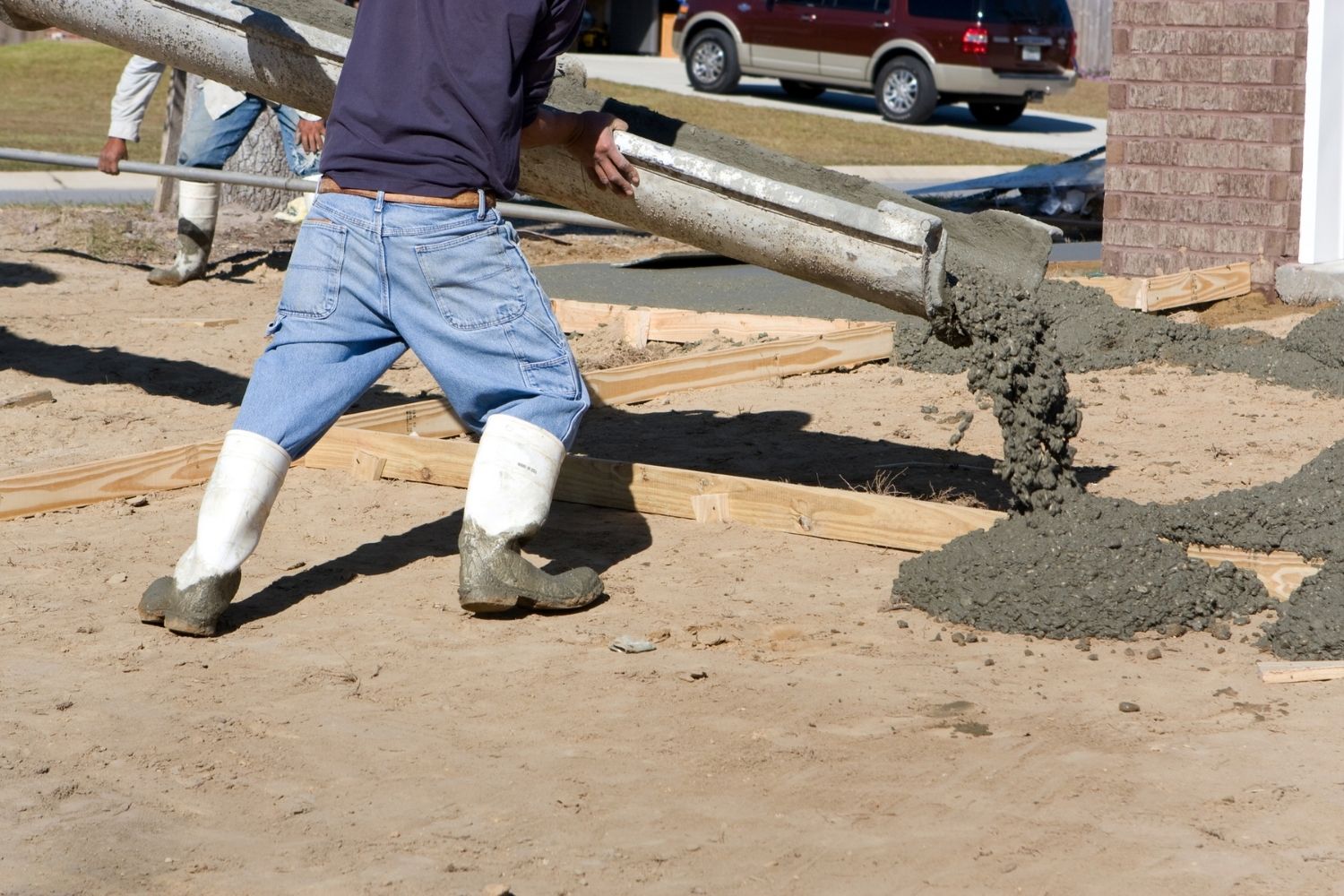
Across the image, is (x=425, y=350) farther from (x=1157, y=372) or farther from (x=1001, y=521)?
(x=1157, y=372)

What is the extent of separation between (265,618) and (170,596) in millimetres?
305

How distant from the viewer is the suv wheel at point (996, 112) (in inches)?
992

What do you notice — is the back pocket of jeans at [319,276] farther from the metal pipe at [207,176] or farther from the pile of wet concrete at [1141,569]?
the metal pipe at [207,176]

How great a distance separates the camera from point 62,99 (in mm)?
22969

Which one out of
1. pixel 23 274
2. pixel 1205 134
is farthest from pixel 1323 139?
pixel 23 274

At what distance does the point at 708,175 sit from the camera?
4.71 metres

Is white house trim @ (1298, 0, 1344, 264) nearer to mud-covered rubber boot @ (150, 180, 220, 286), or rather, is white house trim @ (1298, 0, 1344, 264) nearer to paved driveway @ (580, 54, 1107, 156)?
mud-covered rubber boot @ (150, 180, 220, 286)

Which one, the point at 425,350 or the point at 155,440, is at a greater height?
the point at 425,350

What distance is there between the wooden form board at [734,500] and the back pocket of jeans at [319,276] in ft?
4.61

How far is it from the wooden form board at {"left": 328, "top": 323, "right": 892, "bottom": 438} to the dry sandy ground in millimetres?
644

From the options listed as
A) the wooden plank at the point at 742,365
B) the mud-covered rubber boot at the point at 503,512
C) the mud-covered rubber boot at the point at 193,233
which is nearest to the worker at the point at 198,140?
the mud-covered rubber boot at the point at 193,233

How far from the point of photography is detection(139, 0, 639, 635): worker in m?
4.26

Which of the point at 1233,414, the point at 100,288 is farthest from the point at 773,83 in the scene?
the point at 1233,414

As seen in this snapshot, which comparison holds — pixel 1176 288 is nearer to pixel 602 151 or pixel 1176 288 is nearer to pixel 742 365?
pixel 742 365
